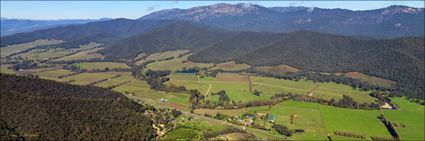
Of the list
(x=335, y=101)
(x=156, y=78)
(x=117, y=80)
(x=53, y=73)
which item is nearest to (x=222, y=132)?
(x=335, y=101)

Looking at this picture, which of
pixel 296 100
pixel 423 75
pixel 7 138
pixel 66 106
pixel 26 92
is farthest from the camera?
pixel 423 75

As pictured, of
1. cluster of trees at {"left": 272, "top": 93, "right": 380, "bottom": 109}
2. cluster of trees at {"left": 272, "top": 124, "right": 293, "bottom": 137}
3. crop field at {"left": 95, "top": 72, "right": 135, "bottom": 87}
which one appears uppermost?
crop field at {"left": 95, "top": 72, "right": 135, "bottom": 87}

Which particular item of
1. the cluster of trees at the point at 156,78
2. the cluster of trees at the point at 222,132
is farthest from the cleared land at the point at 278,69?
the cluster of trees at the point at 222,132

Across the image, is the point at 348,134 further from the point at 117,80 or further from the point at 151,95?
the point at 117,80

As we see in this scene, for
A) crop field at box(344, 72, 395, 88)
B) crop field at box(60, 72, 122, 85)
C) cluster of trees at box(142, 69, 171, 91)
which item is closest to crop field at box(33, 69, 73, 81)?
crop field at box(60, 72, 122, 85)

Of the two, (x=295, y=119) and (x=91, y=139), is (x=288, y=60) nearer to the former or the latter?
(x=295, y=119)

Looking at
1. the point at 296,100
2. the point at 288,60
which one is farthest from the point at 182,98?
the point at 288,60

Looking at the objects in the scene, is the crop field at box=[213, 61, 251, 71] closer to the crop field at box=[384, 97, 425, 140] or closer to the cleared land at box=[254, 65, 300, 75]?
the cleared land at box=[254, 65, 300, 75]
